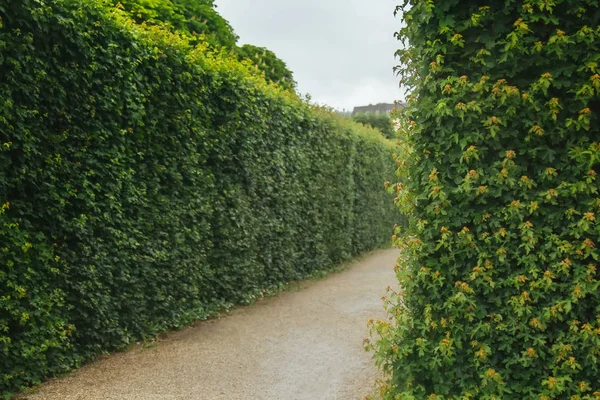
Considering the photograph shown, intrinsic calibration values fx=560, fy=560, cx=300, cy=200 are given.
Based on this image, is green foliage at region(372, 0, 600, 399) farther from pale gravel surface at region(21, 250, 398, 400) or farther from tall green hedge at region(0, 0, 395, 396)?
tall green hedge at region(0, 0, 395, 396)

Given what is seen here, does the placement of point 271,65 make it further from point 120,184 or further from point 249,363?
point 249,363

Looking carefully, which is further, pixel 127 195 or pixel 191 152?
pixel 191 152

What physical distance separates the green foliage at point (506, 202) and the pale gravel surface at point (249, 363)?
70.2 inches

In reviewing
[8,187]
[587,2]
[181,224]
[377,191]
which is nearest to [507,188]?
[587,2]

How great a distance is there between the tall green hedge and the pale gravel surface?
28 cm

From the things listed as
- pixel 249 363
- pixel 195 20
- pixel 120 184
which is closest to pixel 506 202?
pixel 249 363

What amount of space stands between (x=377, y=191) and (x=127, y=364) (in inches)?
469

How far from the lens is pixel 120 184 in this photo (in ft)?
19.0

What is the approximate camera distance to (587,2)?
333 cm

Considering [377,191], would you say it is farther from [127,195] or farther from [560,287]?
[560,287]

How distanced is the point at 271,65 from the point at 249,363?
11.5 metres

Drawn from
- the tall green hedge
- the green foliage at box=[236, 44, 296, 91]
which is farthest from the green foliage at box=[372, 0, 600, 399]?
the green foliage at box=[236, 44, 296, 91]

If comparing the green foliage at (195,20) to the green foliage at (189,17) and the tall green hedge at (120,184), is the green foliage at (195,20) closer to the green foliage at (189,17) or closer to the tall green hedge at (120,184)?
the green foliage at (189,17)

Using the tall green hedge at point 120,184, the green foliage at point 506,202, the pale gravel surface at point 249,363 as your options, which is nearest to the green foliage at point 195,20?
the tall green hedge at point 120,184
